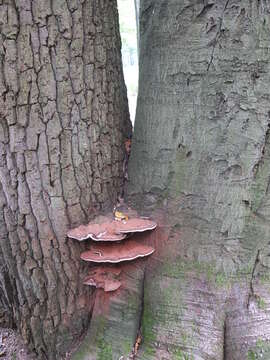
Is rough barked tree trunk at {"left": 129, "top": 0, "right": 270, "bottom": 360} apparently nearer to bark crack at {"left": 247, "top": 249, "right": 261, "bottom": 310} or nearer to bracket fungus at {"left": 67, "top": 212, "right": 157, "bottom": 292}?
bark crack at {"left": 247, "top": 249, "right": 261, "bottom": 310}

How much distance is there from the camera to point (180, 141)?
5.63 ft

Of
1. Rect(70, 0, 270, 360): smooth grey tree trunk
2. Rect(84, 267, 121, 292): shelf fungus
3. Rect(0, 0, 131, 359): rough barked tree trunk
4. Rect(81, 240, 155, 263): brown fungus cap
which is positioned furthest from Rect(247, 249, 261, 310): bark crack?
Rect(0, 0, 131, 359): rough barked tree trunk

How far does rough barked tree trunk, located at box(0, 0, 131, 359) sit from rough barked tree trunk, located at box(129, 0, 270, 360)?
0.20 meters

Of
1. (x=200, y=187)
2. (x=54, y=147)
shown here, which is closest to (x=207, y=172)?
(x=200, y=187)

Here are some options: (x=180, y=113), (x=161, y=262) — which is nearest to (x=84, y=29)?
(x=180, y=113)

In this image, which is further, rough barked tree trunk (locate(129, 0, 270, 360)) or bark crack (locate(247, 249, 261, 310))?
bark crack (locate(247, 249, 261, 310))

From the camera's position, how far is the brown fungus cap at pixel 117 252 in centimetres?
170

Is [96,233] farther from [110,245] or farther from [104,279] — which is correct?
[104,279]

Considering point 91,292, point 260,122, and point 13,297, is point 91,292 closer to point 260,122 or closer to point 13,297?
point 13,297

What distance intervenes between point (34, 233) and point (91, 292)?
1.43ft

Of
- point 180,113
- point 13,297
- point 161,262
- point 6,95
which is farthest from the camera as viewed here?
point 13,297

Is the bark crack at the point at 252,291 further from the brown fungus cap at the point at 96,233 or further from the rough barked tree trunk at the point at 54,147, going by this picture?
the rough barked tree trunk at the point at 54,147

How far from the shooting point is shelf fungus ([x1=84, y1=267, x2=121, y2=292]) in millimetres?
1790

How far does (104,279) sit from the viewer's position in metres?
1.81
